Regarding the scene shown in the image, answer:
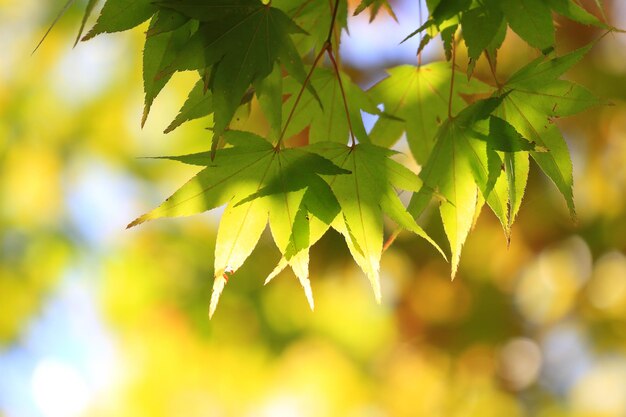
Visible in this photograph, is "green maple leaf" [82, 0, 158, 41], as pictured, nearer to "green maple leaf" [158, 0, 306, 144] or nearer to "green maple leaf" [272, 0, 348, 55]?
"green maple leaf" [158, 0, 306, 144]

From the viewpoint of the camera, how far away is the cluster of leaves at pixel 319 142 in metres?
0.47

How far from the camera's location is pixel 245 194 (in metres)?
0.55

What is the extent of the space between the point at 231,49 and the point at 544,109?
0.87 ft

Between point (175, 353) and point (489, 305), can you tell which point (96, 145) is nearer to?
point (175, 353)

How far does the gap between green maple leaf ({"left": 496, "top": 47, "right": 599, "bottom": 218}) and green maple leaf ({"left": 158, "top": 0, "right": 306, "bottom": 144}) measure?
18 cm

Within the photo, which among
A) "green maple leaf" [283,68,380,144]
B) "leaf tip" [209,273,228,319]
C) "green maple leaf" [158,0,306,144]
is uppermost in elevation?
"green maple leaf" [158,0,306,144]

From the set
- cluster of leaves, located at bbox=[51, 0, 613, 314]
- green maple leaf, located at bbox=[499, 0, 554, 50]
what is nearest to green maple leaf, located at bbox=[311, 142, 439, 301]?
cluster of leaves, located at bbox=[51, 0, 613, 314]

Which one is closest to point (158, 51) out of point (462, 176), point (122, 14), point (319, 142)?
point (122, 14)

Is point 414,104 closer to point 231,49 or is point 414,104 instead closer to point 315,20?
point 315,20

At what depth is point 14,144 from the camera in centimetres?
327

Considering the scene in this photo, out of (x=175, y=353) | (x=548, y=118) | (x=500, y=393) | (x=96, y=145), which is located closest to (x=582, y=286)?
(x=500, y=393)

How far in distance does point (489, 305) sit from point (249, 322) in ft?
3.45

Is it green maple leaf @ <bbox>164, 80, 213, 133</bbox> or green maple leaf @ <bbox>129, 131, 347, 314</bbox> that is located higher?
green maple leaf @ <bbox>164, 80, 213, 133</bbox>

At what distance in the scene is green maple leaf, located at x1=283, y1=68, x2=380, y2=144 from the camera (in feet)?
2.15
